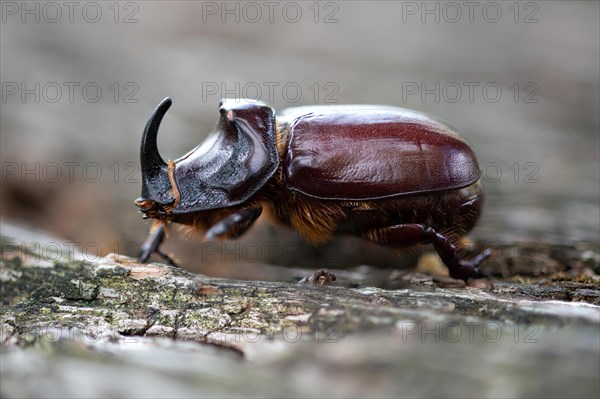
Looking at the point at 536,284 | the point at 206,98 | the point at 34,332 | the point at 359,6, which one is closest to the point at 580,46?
the point at 359,6

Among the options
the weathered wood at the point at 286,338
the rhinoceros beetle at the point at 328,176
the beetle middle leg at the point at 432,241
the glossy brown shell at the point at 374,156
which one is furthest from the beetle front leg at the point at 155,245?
the beetle middle leg at the point at 432,241

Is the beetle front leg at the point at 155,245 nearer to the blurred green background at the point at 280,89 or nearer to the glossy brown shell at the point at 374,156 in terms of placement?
the blurred green background at the point at 280,89

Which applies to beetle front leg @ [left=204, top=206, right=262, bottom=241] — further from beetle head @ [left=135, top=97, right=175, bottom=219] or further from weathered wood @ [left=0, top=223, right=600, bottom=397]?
weathered wood @ [left=0, top=223, right=600, bottom=397]

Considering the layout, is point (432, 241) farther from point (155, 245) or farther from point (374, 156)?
point (155, 245)

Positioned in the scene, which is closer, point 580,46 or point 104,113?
point 104,113

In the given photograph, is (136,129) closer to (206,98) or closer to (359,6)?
(206,98)

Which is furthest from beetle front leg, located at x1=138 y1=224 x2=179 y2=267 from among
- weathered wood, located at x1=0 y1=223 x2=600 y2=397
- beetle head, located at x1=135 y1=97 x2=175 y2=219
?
weathered wood, located at x1=0 y1=223 x2=600 y2=397

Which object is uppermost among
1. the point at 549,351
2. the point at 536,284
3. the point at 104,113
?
the point at 104,113

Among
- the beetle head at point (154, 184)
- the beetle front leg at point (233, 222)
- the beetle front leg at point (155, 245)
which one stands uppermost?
the beetle head at point (154, 184)
